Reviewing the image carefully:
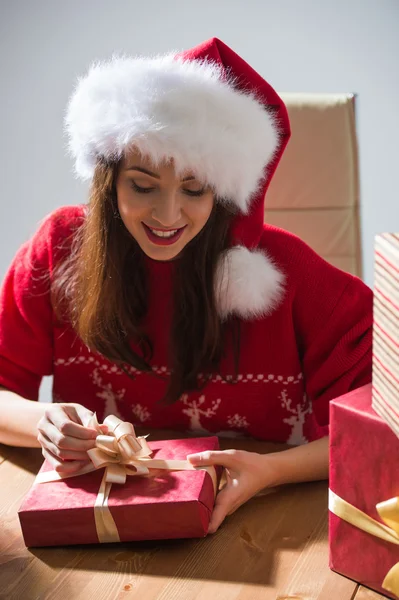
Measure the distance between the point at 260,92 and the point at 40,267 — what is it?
55 centimetres

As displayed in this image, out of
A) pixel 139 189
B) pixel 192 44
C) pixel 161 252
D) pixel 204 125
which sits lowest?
pixel 161 252

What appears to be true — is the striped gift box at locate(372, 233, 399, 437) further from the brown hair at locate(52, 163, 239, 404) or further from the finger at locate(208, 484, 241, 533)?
the brown hair at locate(52, 163, 239, 404)

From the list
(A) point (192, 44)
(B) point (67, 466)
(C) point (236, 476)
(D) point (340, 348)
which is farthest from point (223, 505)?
(A) point (192, 44)

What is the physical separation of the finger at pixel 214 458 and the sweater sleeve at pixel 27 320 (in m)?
0.50

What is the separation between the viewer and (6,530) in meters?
1.10

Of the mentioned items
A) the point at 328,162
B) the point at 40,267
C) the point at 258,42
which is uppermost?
the point at 258,42

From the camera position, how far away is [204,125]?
117cm

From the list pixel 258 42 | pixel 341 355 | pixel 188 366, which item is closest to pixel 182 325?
pixel 188 366

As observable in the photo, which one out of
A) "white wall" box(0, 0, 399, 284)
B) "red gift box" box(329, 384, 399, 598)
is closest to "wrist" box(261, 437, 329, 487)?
"red gift box" box(329, 384, 399, 598)

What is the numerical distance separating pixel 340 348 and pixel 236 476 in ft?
1.06

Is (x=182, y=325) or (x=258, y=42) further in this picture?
(x=258, y=42)

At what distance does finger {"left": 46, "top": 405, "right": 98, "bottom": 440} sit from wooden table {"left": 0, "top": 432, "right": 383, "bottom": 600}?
0.49 feet

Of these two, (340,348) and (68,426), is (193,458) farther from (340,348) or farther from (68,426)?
(340,348)

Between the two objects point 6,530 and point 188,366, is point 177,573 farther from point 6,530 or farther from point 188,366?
point 188,366
